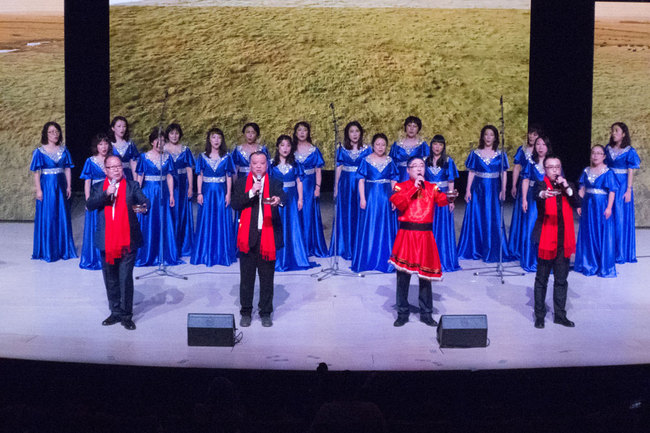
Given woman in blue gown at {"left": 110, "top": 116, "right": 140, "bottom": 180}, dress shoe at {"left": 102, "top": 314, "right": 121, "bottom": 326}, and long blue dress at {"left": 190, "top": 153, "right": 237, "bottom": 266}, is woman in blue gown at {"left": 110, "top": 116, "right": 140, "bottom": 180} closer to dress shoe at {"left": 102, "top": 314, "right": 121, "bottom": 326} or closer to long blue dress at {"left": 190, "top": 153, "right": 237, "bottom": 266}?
long blue dress at {"left": 190, "top": 153, "right": 237, "bottom": 266}

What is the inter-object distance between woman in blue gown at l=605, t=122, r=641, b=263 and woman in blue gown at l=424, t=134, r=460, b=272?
1622mm

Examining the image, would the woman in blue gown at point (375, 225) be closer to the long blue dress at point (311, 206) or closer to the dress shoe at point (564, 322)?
the long blue dress at point (311, 206)

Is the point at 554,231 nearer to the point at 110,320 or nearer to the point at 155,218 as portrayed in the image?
the point at 110,320

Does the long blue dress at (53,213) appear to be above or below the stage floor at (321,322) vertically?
above

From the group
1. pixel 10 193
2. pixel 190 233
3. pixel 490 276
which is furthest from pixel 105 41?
pixel 490 276

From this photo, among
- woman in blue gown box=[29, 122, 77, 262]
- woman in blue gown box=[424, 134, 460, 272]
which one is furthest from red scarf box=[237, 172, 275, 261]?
woman in blue gown box=[29, 122, 77, 262]

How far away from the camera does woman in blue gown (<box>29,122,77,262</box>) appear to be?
936 centimetres

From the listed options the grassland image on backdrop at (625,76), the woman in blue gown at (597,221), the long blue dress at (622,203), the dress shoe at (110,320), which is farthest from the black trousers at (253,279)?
the grassland image on backdrop at (625,76)

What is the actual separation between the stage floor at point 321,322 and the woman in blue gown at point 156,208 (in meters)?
0.29

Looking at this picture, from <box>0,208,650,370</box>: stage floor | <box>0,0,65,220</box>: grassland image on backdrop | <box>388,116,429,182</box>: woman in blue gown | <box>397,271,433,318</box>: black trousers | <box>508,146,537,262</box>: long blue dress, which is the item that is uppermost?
<box>0,0,65,220</box>: grassland image on backdrop

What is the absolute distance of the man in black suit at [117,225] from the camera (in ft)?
21.3

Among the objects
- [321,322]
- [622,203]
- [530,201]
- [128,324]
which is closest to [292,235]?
[321,322]

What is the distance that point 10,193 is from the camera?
12078 millimetres

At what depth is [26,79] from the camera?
39.1 feet
